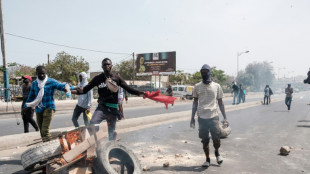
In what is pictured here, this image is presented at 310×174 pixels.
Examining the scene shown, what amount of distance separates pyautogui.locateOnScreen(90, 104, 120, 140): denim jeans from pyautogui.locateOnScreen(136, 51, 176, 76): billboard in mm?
41787

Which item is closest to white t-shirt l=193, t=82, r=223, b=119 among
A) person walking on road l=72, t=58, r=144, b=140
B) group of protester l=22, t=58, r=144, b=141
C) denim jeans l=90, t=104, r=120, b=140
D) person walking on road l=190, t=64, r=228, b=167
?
person walking on road l=190, t=64, r=228, b=167

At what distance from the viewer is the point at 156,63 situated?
4716 centimetres

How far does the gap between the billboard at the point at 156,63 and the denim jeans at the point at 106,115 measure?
4179cm

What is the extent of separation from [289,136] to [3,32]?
66.5 ft

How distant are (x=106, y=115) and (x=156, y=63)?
141ft

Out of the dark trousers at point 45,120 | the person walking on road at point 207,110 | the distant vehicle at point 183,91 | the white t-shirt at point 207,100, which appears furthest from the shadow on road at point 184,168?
the distant vehicle at point 183,91

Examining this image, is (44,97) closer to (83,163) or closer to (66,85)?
(66,85)

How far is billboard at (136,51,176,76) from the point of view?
151 feet

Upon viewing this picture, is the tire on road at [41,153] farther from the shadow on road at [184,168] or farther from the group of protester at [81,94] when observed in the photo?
the shadow on road at [184,168]

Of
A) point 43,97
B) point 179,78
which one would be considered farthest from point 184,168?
point 179,78

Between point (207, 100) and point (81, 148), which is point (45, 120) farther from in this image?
point (207, 100)

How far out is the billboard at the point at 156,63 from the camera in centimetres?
4615

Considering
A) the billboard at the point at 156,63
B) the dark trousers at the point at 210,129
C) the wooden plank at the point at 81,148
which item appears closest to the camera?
the wooden plank at the point at 81,148

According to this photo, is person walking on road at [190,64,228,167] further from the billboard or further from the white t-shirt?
the billboard
